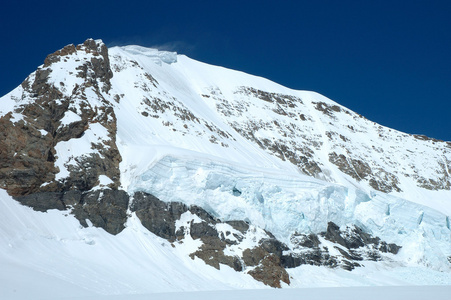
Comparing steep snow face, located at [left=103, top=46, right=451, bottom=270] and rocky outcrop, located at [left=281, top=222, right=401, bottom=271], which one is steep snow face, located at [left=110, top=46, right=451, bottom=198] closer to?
steep snow face, located at [left=103, top=46, right=451, bottom=270]

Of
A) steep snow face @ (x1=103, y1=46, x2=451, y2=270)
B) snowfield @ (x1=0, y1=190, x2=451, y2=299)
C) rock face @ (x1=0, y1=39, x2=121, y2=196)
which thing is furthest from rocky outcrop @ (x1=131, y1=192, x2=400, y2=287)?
rock face @ (x1=0, y1=39, x2=121, y2=196)

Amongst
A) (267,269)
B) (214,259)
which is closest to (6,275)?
(214,259)

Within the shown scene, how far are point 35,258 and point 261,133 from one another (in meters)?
45.8

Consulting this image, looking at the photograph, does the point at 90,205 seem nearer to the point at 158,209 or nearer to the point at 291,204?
the point at 158,209

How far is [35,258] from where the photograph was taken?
1155 inches

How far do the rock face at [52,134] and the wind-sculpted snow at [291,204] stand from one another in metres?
4.37

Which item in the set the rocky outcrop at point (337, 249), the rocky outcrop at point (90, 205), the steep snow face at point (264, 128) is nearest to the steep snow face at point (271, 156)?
the steep snow face at point (264, 128)

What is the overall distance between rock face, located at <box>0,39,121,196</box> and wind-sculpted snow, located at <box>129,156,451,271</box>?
4.37 meters

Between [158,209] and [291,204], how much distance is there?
12221mm

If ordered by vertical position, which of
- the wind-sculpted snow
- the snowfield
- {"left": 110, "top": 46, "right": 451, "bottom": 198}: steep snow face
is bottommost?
the snowfield

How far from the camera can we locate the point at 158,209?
128 ft

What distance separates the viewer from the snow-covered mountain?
3288 centimetres

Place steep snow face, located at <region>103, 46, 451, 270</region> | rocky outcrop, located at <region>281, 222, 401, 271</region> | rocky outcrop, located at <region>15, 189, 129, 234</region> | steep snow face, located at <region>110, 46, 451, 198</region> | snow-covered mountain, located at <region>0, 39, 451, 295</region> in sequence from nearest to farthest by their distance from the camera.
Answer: snow-covered mountain, located at <region>0, 39, 451, 295</region>, rocky outcrop, located at <region>15, 189, 129, 234</region>, rocky outcrop, located at <region>281, 222, 401, 271</region>, steep snow face, located at <region>103, 46, 451, 270</region>, steep snow face, located at <region>110, 46, 451, 198</region>

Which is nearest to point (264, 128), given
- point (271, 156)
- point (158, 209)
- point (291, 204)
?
point (271, 156)
